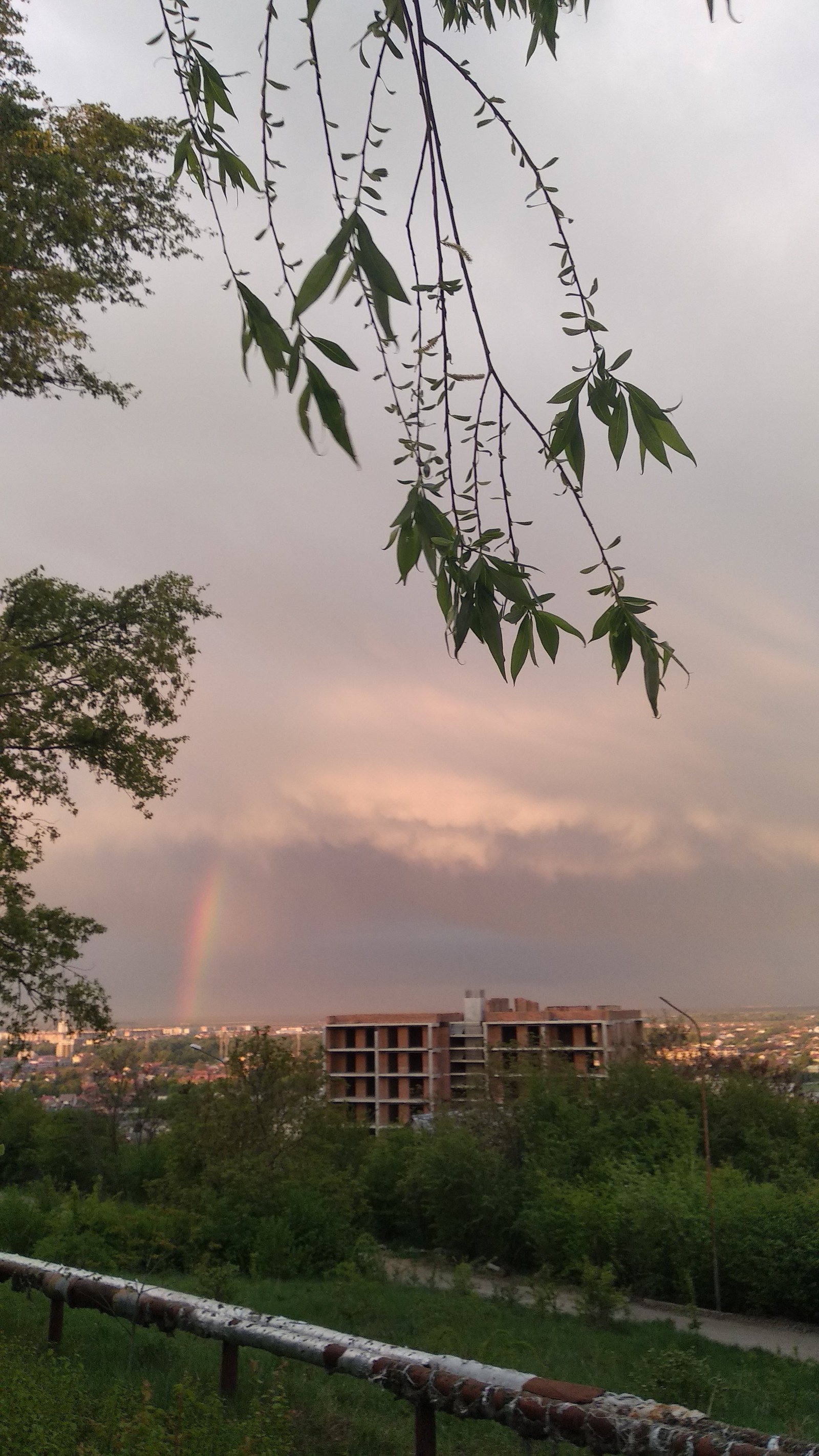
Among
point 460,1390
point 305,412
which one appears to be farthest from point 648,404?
point 460,1390

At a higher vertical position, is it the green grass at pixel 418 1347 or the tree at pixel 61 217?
the tree at pixel 61 217

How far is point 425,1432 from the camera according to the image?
3.63 m

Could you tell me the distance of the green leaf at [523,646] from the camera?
1.54m

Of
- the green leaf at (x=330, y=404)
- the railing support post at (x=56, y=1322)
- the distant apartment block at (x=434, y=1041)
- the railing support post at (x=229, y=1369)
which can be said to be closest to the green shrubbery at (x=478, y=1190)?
the railing support post at (x=56, y=1322)

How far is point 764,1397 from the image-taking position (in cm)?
794

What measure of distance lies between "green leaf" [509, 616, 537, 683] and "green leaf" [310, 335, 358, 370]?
47cm

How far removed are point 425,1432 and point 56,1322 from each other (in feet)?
8.88

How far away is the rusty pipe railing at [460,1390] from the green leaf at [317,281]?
2886mm

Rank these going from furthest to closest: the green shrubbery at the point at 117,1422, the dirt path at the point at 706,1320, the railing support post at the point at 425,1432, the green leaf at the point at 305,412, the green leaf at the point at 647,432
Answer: the dirt path at the point at 706,1320 < the railing support post at the point at 425,1432 < the green shrubbery at the point at 117,1422 < the green leaf at the point at 647,432 < the green leaf at the point at 305,412

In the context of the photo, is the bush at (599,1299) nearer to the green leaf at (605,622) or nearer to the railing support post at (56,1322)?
the railing support post at (56,1322)

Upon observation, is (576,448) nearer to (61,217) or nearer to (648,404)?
(648,404)

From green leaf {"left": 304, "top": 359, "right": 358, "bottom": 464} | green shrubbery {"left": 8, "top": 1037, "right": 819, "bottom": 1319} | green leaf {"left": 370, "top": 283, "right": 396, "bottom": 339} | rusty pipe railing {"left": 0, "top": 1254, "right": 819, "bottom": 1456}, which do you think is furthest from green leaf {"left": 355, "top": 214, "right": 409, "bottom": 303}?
green shrubbery {"left": 8, "top": 1037, "right": 819, "bottom": 1319}

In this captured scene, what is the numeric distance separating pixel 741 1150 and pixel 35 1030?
15821 mm

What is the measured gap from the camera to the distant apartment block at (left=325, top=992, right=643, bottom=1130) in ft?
165
